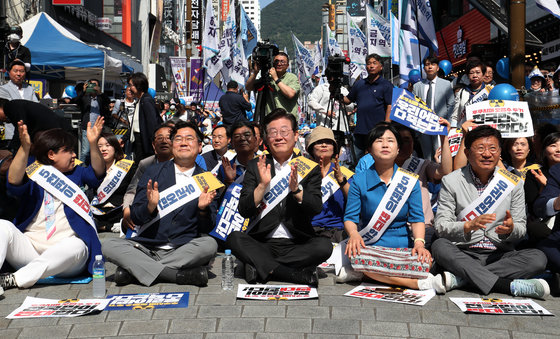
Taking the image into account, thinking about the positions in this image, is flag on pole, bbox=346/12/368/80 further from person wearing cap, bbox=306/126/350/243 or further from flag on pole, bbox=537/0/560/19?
person wearing cap, bbox=306/126/350/243

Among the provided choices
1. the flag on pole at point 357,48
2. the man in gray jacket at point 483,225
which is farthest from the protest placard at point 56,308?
the flag on pole at point 357,48

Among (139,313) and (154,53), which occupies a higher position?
(154,53)

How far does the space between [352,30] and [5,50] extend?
1151 cm

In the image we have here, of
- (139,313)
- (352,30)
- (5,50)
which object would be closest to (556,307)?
(139,313)

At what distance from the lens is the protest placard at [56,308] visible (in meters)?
4.07

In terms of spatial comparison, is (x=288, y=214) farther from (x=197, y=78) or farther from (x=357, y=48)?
(x=197, y=78)

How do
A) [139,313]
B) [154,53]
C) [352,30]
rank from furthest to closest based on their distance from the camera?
1. [154,53]
2. [352,30]
3. [139,313]

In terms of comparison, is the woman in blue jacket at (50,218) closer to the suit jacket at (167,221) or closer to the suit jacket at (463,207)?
the suit jacket at (167,221)

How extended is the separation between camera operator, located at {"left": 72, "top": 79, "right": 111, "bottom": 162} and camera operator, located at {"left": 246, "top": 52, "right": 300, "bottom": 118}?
359 centimetres

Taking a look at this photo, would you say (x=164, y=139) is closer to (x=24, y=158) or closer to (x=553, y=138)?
(x=24, y=158)

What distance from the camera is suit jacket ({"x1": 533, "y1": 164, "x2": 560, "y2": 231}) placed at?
480 centimetres

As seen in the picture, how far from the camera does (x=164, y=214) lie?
200 inches

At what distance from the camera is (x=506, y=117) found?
557 centimetres

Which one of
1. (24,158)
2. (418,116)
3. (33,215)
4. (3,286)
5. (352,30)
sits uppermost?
(352,30)
